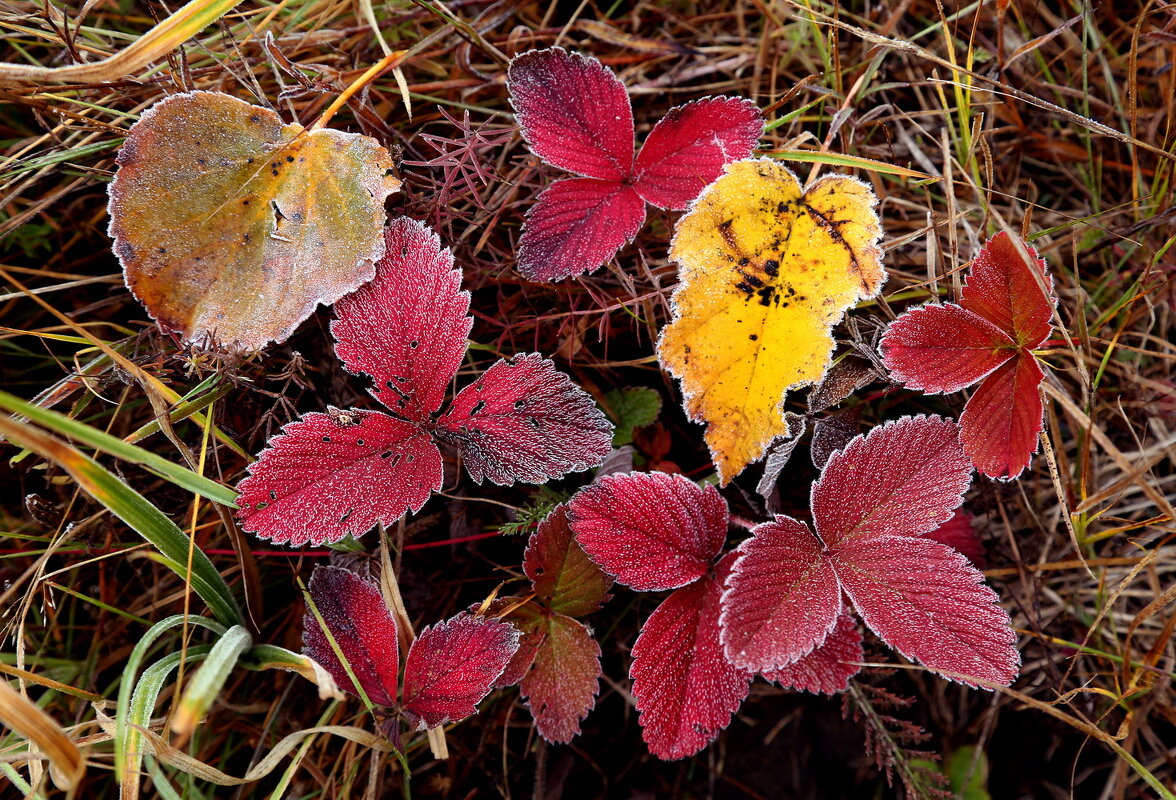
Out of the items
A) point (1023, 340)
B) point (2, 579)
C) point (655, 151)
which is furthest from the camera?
point (2, 579)

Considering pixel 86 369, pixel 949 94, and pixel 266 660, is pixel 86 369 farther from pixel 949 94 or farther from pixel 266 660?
pixel 949 94

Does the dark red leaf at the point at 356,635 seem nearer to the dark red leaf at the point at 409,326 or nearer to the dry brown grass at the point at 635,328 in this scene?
the dry brown grass at the point at 635,328

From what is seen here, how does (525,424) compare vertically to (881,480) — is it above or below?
above

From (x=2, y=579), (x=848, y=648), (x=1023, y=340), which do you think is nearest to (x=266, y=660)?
(x=2, y=579)

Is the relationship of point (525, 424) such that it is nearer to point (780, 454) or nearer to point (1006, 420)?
point (780, 454)

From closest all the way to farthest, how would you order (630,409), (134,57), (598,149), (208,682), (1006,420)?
(208,682) → (134,57) → (1006,420) → (598,149) → (630,409)

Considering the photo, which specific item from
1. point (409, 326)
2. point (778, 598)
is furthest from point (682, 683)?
point (409, 326)

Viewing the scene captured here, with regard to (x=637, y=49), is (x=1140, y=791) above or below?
below

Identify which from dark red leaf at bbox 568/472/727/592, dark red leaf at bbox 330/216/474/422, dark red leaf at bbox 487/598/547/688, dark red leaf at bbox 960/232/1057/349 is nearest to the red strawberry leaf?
dark red leaf at bbox 568/472/727/592
